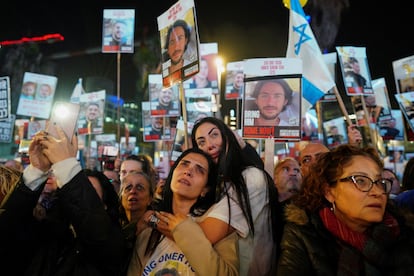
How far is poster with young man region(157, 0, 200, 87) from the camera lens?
3875 millimetres

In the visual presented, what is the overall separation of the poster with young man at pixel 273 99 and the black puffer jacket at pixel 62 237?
202 centimetres

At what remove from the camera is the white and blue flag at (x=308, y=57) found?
4.39 m

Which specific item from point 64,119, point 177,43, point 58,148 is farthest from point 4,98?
point 58,148

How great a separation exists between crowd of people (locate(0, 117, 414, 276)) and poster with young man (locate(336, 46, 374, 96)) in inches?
184

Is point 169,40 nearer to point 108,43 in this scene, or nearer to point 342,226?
point 342,226

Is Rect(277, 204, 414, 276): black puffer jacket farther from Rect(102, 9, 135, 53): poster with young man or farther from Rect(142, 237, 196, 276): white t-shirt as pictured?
Rect(102, 9, 135, 53): poster with young man

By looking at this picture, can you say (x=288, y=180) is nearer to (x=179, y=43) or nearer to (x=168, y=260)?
(x=168, y=260)

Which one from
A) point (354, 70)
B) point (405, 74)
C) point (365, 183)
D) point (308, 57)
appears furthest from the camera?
point (354, 70)

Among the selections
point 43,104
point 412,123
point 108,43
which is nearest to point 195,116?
point 108,43

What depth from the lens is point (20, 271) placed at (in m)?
1.96

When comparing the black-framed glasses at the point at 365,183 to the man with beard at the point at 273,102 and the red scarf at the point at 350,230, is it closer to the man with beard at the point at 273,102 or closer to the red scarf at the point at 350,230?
the red scarf at the point at 350,230

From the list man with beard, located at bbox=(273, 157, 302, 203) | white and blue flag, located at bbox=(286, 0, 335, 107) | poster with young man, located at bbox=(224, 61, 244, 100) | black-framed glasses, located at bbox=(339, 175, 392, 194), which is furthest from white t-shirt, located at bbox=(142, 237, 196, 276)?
poster with young man, located at bbox=(224, 61, 244, 100)

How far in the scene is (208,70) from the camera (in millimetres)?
8492

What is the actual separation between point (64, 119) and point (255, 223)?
140cm
